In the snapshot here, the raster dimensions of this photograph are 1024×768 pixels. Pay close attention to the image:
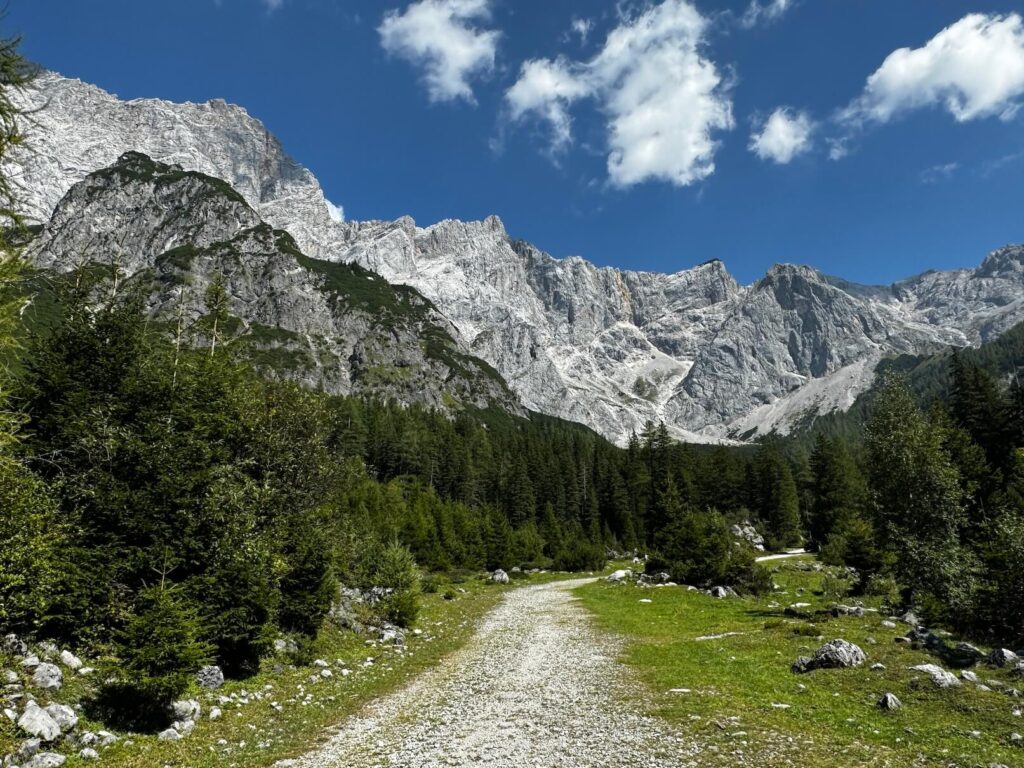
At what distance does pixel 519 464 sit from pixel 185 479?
104m

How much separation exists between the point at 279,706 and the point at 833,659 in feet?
58.6

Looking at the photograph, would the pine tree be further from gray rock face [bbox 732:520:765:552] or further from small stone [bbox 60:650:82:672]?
gray rock face [bbox 732:520:765:552]

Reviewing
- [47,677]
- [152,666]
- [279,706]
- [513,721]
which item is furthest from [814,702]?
[47,677]

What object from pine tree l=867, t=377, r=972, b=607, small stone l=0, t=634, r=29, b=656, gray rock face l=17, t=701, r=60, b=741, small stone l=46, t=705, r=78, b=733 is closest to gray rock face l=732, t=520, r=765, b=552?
pine tree l=867, t=377, r=972, b=607

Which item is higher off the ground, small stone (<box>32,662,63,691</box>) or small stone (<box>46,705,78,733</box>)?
small stone (<box>32,662,63,691</box>)

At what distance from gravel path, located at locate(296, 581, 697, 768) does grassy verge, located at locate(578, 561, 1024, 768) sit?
1.16 m

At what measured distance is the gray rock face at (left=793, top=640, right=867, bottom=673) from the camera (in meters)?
18.2

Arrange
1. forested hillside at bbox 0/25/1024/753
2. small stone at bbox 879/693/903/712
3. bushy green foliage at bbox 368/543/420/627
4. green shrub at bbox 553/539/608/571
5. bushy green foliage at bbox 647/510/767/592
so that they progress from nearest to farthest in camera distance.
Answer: small stone at bbox 879/693/903/712 < forested hillside at bbox 0/25/1024/753 < bushy green foliage at bbox 368/543/420/627 < bushy green foliage at bbox 647/510/767/592 < green shrub at bbox 553/539/608/571

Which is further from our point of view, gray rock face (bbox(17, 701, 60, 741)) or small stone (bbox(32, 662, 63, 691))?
small stone (bbox(32, 662, 63, 691))

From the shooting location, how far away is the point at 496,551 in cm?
7881

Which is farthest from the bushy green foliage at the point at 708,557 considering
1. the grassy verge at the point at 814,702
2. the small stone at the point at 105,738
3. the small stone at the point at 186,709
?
the small stone at the point at 105,738

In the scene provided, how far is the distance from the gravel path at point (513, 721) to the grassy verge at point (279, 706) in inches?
38.9

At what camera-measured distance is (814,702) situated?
1509 centimetres

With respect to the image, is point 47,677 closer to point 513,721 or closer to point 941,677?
point 513,721
